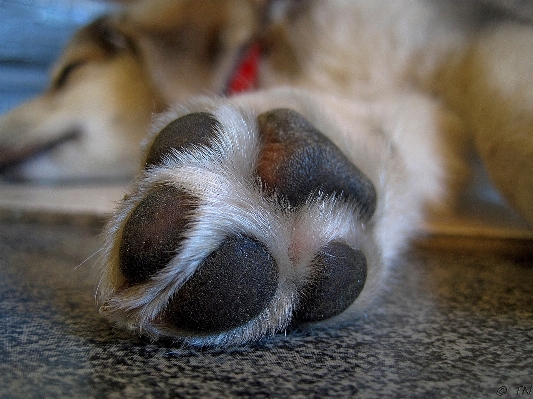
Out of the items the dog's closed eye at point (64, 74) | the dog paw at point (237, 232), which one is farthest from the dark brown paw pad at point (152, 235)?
the dog's closed eye at point (64, 74)

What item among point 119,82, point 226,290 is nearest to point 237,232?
point 226,290

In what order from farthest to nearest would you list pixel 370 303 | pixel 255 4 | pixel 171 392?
pixel 255 4 < pixel 370 303 < pixel 171 392

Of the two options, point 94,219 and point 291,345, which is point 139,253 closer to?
point 291,345

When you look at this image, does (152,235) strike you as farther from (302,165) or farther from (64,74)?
(64,74)

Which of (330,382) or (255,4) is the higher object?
(255,4)

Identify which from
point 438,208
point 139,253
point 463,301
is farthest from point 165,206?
point 438,208
